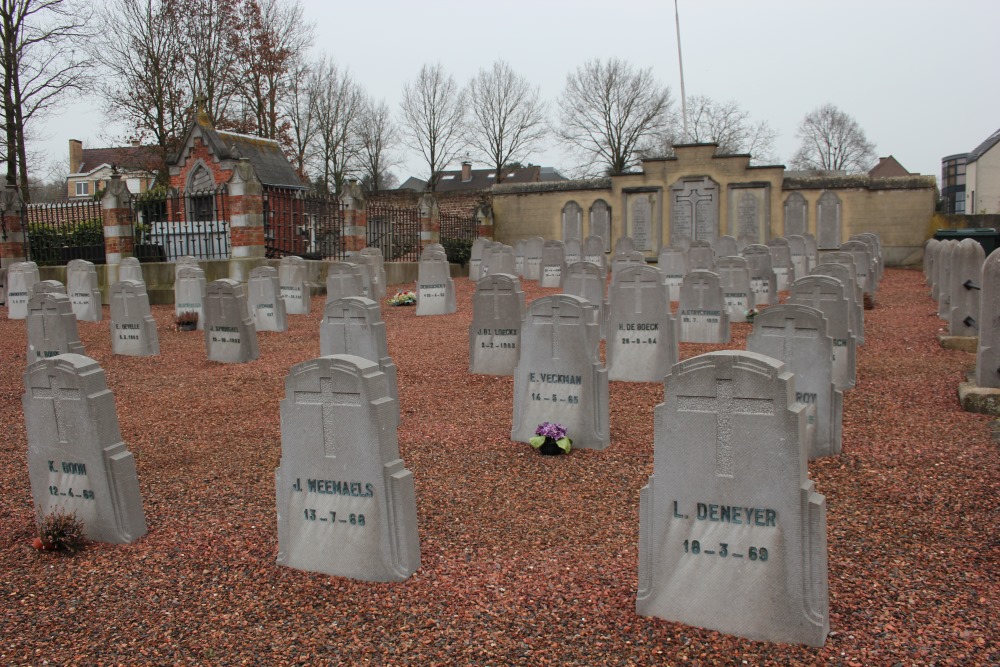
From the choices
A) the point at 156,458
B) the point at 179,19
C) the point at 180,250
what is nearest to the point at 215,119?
the point at 179,19

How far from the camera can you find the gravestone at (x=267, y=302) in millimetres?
13891

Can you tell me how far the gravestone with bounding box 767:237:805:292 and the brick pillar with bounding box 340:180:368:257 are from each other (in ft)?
35.6

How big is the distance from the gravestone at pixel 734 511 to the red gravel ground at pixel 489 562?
0.14 metres

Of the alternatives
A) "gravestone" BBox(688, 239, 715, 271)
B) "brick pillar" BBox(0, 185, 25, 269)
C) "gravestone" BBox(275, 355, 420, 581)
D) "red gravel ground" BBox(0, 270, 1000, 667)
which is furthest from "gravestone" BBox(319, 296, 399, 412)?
"brick pillar" BBox(0, 185, 25, 269)

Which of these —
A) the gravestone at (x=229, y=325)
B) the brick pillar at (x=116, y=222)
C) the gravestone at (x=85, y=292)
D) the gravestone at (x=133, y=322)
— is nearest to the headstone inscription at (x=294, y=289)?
the gravestone at (x=85, y=292)

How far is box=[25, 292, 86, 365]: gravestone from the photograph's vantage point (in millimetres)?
10430

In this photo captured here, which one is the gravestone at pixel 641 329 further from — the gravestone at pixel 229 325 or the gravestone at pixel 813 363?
the gravestone at pixel 229 325

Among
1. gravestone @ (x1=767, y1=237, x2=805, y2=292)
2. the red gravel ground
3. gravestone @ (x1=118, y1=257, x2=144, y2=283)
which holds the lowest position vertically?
the red gravel ground

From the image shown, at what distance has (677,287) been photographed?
53.5 ft

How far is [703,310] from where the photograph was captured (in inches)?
447

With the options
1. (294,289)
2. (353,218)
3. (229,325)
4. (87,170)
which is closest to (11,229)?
(353,218)

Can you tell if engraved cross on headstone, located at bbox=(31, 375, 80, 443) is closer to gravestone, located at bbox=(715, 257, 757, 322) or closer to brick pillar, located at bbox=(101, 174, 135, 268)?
gravestone, located at bbox=(715, 257, 757, 322)

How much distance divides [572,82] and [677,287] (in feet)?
115

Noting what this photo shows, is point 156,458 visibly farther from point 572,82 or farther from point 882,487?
point 572,82
